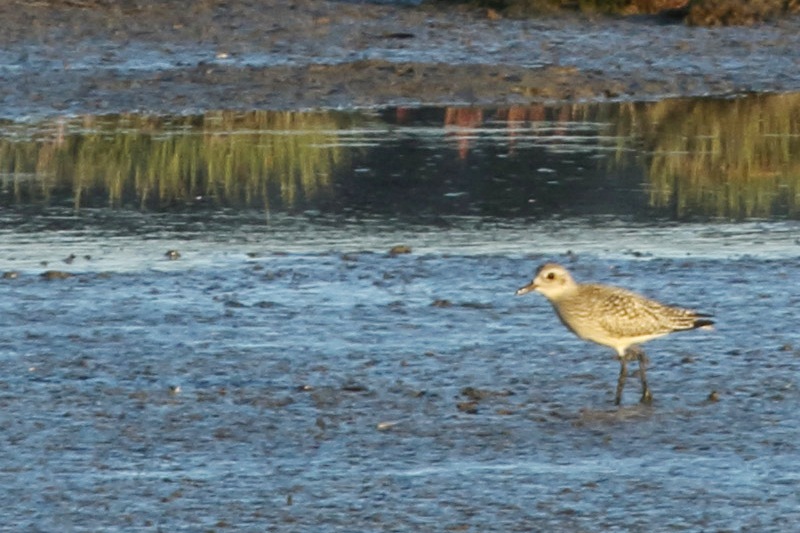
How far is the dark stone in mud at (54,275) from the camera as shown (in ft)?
35.9

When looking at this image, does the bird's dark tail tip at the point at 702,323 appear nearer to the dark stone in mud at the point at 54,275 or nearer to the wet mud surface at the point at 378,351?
the wet mud surface at the point at 378,351

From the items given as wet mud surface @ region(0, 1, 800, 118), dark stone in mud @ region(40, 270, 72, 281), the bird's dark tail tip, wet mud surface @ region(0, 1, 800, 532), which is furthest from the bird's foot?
wet mud surface @ region(0, 1, 800, 118)

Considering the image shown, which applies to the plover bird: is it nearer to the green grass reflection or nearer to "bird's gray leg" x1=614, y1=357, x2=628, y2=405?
"bird's gray leg" x1=614, y1=357, x2=628, y2=405

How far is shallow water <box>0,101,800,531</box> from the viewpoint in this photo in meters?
7.25

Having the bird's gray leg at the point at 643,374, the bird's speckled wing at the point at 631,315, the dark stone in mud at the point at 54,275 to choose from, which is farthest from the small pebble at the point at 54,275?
the bird's gray leg at the point at 643,374

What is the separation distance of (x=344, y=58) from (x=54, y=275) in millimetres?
9265

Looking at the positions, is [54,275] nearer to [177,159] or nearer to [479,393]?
[479,393]

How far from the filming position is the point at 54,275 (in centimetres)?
1098

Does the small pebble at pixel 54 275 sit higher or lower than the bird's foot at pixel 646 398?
higher

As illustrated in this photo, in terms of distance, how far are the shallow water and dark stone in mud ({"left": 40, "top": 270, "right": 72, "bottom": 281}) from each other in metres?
0.07

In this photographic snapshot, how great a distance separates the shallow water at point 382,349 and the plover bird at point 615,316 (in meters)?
0.18

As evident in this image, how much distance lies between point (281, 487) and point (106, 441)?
962 millimetres

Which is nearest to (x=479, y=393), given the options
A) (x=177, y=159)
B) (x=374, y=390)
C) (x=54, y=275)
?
(x=374, y=390)

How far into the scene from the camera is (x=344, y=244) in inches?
468
